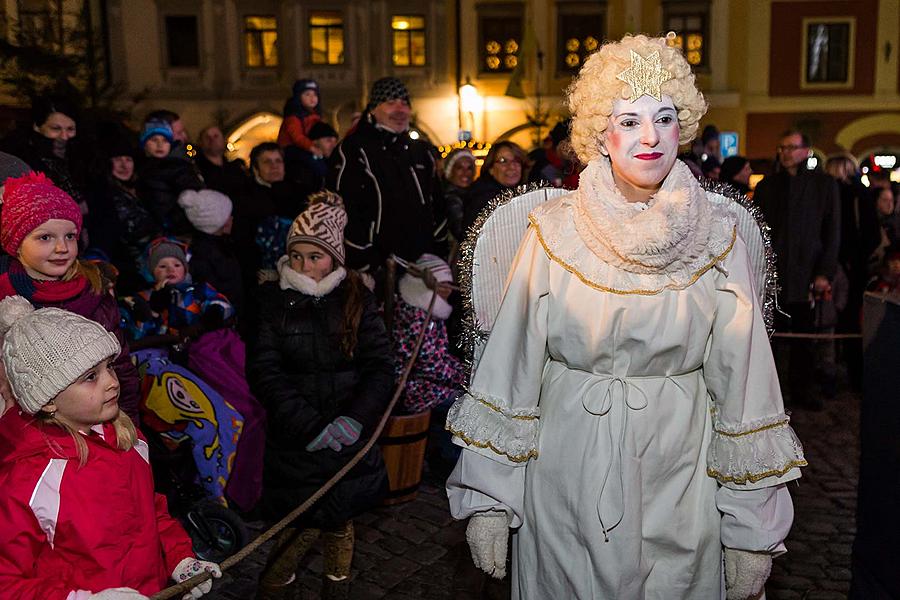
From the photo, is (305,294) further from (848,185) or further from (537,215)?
(848,185)

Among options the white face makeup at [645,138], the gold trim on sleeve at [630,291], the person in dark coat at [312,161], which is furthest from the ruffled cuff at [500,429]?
the person in dark coat at [312,161]

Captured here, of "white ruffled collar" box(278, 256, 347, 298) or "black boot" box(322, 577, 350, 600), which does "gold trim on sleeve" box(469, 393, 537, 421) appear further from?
"black boot" box(322, 577, 350, 600)

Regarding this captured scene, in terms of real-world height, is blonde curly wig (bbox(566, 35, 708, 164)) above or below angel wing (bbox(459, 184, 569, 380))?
above

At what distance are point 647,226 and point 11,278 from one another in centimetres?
257

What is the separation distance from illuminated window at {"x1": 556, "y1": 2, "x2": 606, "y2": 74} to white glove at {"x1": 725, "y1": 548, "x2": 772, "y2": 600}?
25.4 metres

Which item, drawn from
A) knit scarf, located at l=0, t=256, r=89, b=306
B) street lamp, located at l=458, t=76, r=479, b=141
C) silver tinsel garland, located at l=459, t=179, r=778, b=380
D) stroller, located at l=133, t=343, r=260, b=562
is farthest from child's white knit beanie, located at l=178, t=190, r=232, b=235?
street lamp, located at l=458, t=76, r=479, b=141

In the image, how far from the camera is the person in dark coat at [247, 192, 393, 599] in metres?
3.88

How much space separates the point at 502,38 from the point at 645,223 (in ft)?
83.2

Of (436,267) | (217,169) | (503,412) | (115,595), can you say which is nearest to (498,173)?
(436,267)

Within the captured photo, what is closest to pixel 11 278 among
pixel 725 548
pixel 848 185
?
pixel 725 548

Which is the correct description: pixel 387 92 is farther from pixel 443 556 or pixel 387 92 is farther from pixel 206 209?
pixel 443 556

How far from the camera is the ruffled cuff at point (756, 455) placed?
250cm

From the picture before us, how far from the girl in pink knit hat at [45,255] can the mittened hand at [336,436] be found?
31.6 inches

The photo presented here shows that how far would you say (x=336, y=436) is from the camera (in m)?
3.86
